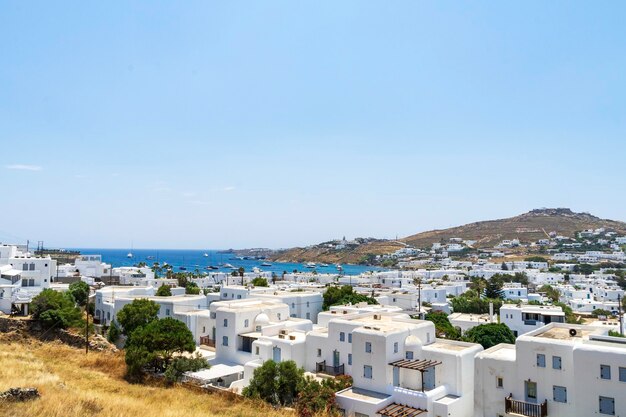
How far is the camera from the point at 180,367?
31.5m

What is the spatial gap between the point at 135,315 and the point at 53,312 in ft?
27.7

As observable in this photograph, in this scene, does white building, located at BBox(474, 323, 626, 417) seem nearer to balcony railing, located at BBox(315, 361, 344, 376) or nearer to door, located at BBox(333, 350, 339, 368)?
balcony railing, located at BBox(315, 361, 344, 376)

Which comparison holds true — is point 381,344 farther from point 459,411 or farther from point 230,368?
point 230,368

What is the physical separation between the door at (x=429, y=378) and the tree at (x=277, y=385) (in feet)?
22.7

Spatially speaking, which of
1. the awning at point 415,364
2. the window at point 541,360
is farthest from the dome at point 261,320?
the window at point 541,360

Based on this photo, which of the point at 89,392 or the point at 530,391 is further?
the point at 89,392

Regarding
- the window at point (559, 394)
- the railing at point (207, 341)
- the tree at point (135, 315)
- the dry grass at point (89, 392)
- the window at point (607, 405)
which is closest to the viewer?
the dry grass at point (89, 392)

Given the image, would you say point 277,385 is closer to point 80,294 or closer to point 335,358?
point 335,358

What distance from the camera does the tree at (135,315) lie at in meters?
39.7

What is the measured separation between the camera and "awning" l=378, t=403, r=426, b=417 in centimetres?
2380

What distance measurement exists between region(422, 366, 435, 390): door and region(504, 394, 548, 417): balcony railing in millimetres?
4586

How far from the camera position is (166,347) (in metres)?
33.9

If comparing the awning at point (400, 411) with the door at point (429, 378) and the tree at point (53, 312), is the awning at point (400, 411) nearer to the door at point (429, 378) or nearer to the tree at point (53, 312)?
the door at point (429, 378)

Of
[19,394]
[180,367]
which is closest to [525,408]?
[180,367]
